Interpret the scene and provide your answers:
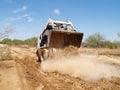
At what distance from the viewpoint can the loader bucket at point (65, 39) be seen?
1360 centimetres

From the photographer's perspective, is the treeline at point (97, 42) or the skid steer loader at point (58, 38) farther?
the treeline at point (97, 42)

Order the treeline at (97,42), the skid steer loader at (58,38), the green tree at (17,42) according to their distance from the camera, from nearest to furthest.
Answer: the skid steer loader at (58,38)
the treeline at (97,42)
the green tree at (17,42)

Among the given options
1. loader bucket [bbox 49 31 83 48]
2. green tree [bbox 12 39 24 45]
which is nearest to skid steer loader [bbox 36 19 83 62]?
loader bucket [bbox 49 31 83 48]

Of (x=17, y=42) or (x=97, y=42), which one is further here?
(x=17, y=42)

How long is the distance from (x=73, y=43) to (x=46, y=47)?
5.36 ft

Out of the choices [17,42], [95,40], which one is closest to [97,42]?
→ [95,40]

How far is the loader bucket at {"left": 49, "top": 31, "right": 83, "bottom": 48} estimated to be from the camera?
1360cm

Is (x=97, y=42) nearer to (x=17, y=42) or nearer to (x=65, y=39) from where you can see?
(x=17, y=42)

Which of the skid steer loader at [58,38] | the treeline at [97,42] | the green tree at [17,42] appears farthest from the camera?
the green tree at [17,42]

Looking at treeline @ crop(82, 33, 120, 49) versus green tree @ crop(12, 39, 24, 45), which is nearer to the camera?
treeline @ crop(82, 33, 120, 49)

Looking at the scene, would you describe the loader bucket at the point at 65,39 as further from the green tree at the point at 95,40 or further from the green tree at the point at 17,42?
the green tree at the point at 17,42

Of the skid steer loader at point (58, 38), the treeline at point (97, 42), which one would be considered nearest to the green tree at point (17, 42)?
the treeline at point (97, 42)

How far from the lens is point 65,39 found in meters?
13.8

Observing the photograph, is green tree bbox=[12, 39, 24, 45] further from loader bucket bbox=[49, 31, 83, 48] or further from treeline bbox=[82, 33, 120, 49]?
loader bucket bbox=[49, 31, 83, 48]
